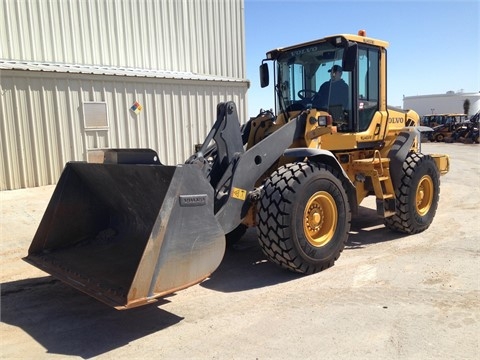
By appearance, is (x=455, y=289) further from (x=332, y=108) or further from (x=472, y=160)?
(x=472, y=160)

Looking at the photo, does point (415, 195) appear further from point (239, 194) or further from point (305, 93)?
point (239, 194)

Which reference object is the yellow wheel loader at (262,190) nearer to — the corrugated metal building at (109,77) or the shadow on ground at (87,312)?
the shadow on ground at (87,312)

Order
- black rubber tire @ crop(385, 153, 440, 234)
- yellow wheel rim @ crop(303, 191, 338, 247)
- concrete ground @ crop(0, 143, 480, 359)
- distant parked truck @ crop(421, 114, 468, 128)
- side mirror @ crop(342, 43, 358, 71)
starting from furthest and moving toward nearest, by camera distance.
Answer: distant parked truck @ crop(421, 114, 468, 128) → black rubber tire @ crop(385, 153, 440, 234) → side mirror @ crop(342, 43, 358, 71) → yellow wheel rim @ crop(303, 191, 338, 247) → concrete ground @ crop(0, 143, 480, 359)

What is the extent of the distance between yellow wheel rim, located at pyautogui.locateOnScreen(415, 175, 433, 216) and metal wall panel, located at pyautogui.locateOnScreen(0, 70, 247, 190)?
6.58 meters

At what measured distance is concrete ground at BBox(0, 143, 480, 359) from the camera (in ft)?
10.3

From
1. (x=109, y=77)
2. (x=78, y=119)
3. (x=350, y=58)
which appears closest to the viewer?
(x=350, y=58)

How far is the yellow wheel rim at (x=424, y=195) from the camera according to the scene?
6.54 m

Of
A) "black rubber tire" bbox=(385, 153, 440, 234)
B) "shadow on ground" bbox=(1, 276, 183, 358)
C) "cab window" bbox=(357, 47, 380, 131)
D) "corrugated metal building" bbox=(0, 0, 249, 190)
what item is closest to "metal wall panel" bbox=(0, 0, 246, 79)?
"corrugated metal building" bbox=(0, 0, 249, 190)

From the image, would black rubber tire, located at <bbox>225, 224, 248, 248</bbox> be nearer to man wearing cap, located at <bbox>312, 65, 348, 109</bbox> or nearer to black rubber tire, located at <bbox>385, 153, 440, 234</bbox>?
man wearing cap, located at <bbox>312, 65, 348, 109</bbox>

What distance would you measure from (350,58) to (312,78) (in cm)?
87

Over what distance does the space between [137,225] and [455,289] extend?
130 inches

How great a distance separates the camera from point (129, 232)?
4523 mm

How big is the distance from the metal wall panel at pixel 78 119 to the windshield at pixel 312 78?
16.3ft

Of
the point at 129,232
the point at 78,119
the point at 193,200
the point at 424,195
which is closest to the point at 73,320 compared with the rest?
the point at 129,232
